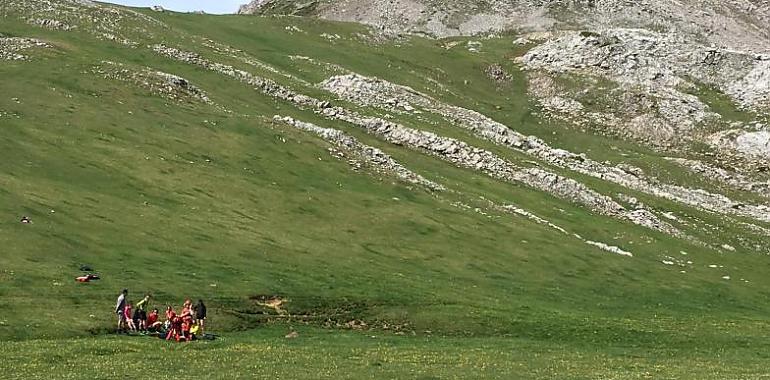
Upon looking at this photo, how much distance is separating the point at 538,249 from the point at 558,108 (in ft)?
258

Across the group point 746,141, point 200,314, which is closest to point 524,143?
point 746,141

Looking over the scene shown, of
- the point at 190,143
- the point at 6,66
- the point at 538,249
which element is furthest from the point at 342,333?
the point at 6,66

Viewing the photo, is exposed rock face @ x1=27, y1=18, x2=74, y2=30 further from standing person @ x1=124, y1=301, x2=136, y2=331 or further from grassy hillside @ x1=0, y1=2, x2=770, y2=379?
standing person @ x1=124, y1=301, x2=136, y2=331

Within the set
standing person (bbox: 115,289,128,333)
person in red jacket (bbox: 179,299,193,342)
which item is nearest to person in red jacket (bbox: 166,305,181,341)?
person in red jacket (bbox: 179,299,193,342)

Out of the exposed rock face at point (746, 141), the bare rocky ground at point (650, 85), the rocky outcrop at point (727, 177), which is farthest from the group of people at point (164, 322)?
the exposed rock face at point (746, 141)

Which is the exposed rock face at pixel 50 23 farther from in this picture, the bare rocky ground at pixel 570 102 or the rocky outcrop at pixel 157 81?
the rocky outcrop at pixel 157 81

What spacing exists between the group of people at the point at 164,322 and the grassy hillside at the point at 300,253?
6.21 feet

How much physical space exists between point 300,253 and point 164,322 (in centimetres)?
2374

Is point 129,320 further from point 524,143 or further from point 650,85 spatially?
point 650,85

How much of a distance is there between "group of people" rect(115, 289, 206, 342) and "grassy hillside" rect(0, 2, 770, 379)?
189 centimetres

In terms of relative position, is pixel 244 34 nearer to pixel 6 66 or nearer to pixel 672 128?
pixel 6 66

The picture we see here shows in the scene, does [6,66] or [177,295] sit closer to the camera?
[177,295]

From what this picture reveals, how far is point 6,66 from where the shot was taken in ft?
356

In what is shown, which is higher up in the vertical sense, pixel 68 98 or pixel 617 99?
pixel 617 99
